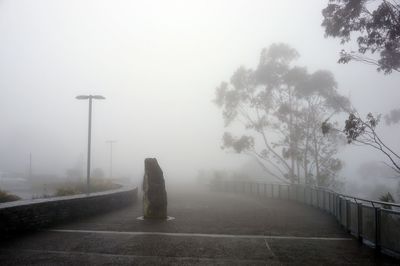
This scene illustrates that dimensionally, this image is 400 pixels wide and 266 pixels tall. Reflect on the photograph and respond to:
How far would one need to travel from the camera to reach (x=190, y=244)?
31.1ft

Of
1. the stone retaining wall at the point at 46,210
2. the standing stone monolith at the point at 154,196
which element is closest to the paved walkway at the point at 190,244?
the stone retaining wall at the point at 46,210

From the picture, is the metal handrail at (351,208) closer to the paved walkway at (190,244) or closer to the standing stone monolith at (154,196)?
the paved walkway at (190,244)

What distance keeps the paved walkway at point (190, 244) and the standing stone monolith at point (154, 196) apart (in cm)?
83

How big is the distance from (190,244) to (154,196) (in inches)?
202

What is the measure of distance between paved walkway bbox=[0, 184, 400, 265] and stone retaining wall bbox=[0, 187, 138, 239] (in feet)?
1.35

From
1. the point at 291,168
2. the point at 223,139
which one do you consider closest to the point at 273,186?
the point at 291,168

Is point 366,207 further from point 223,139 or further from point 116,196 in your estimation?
point 223,139

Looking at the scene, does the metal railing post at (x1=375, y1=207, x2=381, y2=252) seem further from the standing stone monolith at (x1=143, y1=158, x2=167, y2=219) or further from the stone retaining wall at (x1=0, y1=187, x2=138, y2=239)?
the stone retaining wall at (x1=0, y1=187, x2=138, y2=239)

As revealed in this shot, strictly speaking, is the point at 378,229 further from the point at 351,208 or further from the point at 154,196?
the point at 154,196

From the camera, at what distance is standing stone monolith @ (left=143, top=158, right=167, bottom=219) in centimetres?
1422

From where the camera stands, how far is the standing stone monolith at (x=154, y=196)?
14219 millimetres

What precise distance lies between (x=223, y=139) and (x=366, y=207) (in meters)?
24.1

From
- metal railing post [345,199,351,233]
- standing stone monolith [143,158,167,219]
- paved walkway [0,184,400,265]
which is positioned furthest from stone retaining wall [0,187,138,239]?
metal railing post [345,199,351,233]

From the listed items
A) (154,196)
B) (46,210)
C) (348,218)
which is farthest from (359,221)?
(46,210)
